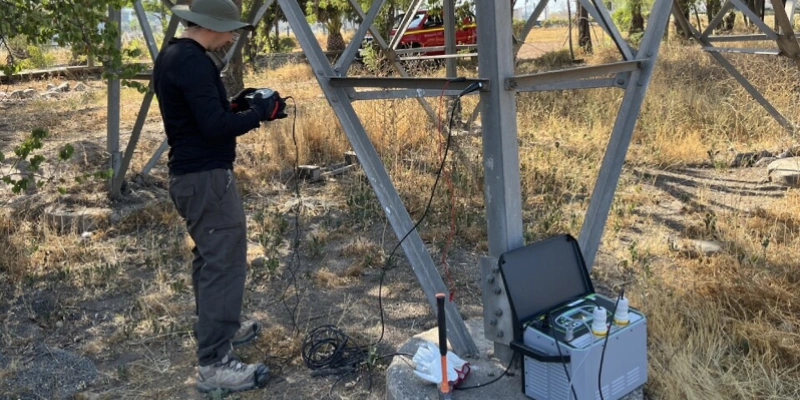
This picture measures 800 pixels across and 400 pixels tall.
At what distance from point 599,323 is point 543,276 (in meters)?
0.33

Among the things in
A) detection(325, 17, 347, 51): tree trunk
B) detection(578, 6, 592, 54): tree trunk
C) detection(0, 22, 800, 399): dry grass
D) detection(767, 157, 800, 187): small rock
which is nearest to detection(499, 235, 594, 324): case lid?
detection(0, 22, 800, 399): dry grass

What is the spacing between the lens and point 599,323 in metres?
3.02

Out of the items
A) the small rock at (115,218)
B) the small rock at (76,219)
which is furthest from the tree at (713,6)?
the small rock at (76,219)

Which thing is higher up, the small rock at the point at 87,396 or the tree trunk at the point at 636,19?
the tree trunk at the point at 636,19

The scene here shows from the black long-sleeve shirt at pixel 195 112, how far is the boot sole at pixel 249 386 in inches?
44.2

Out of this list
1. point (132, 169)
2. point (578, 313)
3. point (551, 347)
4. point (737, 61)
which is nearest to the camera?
point (551, 347)

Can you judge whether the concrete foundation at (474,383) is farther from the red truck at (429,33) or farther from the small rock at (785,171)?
the red truck at (429,33)

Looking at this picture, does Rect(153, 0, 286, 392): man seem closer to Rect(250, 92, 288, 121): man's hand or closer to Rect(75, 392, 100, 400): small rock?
Rect(250, 92, 288, 121): man's hand

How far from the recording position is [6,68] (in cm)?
457

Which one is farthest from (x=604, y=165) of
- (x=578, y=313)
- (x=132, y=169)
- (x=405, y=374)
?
(x=132, y=169)

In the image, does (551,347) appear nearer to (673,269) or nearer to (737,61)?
(673,269)

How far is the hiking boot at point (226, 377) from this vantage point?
3.81 metres

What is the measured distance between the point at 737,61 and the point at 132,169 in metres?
9.21

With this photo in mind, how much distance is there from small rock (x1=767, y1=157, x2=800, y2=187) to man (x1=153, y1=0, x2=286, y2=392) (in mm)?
5652
